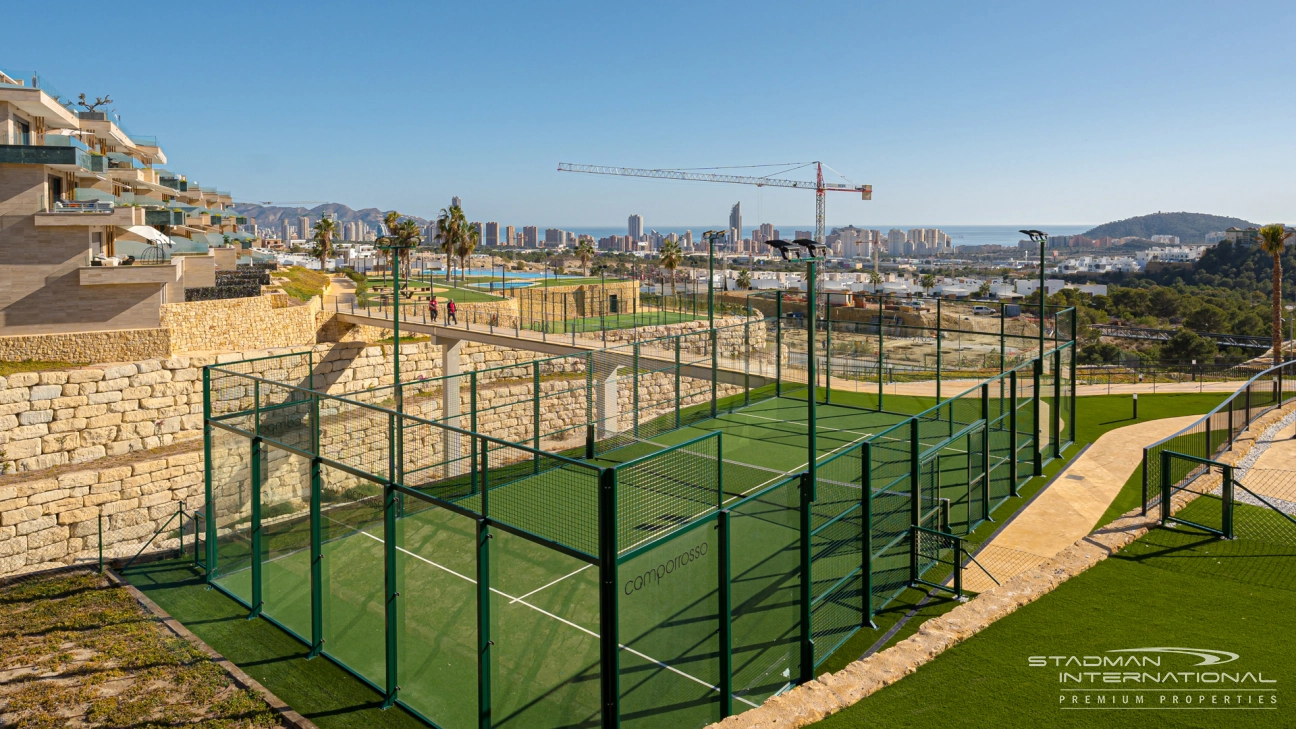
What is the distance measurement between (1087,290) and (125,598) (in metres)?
89.1

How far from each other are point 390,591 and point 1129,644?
851cm

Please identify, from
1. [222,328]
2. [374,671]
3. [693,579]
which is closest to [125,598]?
[374,671]

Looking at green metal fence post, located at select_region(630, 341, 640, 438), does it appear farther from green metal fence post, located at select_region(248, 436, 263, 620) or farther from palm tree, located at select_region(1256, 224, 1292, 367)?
palm tree, located at select_region(1256, 224, 1292, 367)

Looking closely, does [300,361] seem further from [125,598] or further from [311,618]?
[311,618]

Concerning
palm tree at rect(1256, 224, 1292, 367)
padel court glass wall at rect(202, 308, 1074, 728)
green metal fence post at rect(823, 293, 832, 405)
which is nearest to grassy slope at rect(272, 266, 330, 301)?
green metal fence post at rect(823, 293, 832, 405)

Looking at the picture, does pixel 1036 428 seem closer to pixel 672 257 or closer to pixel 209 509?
pixel 209 509

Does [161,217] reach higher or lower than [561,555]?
higher

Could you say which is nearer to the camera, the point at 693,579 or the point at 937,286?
the point at 693,579

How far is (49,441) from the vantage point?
2345cm

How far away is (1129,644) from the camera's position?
363 inches

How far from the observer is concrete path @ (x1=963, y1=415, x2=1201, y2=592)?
1430 centimetres

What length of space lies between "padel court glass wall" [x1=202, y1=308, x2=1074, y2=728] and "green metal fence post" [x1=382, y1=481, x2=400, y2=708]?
0.03m

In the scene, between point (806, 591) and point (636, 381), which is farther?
point (636, 381)

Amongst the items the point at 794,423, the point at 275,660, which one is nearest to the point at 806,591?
the point at 275,660
